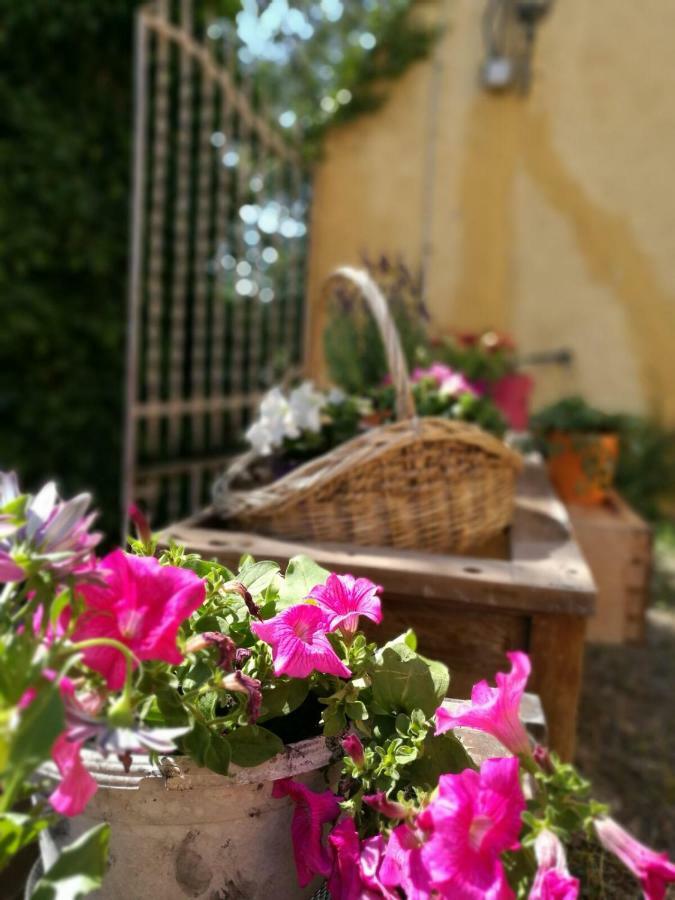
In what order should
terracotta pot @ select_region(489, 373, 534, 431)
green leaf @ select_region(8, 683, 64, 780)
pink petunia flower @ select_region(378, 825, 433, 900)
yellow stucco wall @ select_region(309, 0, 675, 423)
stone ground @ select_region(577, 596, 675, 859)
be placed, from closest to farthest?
1. green leaf @ select_region(8, 683, 64, 780)
2. pink petunia flower @ select_region(378, 825, 433, 900)
3. stone ground @ select_region(577, 596, 675, 859)
4. terracotta pot @ select_region(489, 373, 534, 431)
5. yellow stucco wall @ select_region(309, 0, 675, 423)

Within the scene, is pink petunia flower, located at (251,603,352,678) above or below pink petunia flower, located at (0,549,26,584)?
below

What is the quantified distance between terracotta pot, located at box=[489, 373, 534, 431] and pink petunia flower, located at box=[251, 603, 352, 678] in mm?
2398

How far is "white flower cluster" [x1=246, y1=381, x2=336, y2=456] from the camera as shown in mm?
1432

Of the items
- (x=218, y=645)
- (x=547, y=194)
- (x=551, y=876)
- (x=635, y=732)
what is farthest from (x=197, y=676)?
(x=547, y=194)

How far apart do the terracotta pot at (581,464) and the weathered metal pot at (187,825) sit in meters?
2.25

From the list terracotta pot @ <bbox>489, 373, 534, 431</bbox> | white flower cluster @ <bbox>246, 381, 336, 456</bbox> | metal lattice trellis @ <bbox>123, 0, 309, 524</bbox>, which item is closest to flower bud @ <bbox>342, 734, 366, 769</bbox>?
white flower cluster @ <bbox>246, 381, 336, 456</bbox>

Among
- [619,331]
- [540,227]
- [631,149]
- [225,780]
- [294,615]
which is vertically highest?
[631,149]

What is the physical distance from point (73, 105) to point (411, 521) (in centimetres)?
282

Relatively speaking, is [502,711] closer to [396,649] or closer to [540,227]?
[396,649]

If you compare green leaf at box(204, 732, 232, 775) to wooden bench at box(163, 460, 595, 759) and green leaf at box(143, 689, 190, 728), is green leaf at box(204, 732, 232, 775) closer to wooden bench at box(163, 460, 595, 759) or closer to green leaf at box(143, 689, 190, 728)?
green leaf at box(143, 689, 190, 728)

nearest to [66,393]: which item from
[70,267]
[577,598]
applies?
[70,267]

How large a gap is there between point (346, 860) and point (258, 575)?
0.23 metres

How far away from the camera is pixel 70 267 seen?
3.36m

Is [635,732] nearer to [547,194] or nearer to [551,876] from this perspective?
[551,876]
